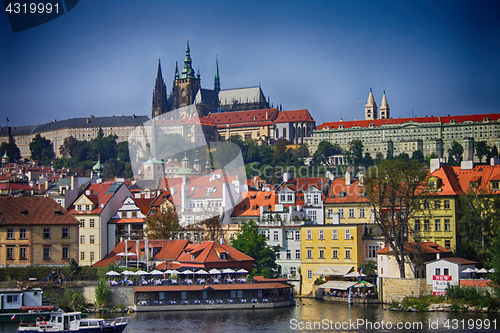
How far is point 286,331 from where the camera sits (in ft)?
144

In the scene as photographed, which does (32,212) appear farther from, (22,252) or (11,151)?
(11,151)

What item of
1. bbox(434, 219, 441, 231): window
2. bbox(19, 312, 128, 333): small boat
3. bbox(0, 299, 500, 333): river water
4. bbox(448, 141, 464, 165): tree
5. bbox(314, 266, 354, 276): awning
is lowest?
bbox(0, 299, 500, 333): river water

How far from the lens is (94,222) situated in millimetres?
67688

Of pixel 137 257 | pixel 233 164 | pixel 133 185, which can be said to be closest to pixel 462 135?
pixel 233 164

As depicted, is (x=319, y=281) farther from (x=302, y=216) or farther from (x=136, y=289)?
(x=136, y=289)

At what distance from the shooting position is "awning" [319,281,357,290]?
181ft

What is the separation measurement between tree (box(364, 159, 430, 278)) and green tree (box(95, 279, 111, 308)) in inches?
712

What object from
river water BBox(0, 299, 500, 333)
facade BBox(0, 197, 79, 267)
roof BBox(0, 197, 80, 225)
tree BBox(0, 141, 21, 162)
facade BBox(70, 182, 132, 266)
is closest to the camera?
river water BBox(0, 299, 500, 333)

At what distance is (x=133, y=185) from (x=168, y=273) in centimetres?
4331

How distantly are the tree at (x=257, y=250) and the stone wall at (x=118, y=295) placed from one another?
10.1m

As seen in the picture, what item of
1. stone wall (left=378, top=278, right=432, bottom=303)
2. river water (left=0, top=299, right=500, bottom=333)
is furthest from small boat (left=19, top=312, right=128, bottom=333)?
stone wall (left=378, top=278, right=432, bottom=303)

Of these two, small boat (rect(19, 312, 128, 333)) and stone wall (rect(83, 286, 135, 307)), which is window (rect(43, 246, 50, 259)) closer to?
stone wall (rect(83, 286, 135, 307))

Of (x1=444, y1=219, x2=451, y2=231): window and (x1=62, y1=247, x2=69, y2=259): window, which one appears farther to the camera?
(x1=444, y1=219, x2=451, y2=231): window

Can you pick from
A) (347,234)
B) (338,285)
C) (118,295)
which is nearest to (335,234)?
(347,234)
